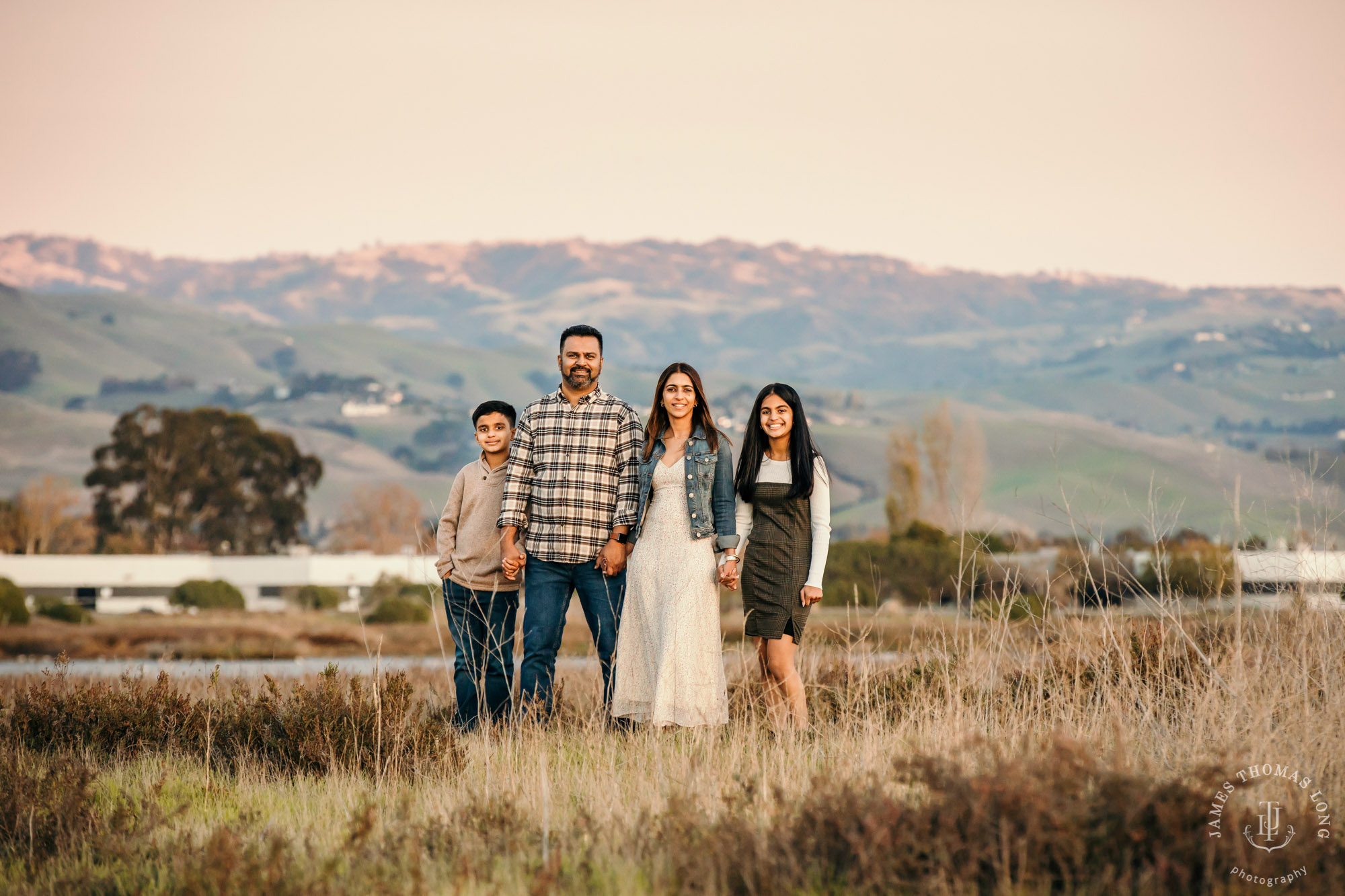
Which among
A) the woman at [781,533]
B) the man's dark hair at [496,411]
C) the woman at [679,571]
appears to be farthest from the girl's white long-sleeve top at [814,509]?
the man's dark hair at [496,411]

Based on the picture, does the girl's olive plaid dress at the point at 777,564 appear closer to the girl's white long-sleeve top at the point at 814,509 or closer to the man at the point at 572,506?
the girl's white long-sleeve top at the point at 814,509

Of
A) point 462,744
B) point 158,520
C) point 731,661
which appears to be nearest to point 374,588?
point 158,520

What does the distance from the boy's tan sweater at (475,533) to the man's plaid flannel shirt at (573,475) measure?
0.23 meters

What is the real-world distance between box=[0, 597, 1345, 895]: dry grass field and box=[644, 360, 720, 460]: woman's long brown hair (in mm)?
1445

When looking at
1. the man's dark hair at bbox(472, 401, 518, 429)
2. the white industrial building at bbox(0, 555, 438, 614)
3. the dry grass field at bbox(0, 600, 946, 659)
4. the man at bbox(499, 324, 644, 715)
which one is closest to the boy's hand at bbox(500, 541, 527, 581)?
the man at bbox(499, 324, 644, 715)

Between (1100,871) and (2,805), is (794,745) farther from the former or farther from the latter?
(2,805)

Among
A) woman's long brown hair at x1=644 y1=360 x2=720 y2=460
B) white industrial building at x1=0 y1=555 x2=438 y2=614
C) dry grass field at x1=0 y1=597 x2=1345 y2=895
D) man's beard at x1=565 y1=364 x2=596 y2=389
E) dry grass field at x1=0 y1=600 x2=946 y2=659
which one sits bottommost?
dry grass field at x1=0 y1=600 x2=946 y2=659

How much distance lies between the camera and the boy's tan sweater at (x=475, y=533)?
22.0 ft

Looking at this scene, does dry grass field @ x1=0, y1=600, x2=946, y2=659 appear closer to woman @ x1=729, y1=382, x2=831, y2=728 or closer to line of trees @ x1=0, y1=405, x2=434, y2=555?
woman @ x1=729, y1=382, x2=831, y2=728

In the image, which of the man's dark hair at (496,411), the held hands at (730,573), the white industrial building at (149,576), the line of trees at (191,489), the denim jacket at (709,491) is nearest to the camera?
the held hands at (730,573)

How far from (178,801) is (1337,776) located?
4773 millimetres

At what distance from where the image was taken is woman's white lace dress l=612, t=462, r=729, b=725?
19.2 feet

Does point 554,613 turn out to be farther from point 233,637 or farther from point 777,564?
point 233,637

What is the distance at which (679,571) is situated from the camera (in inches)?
234
